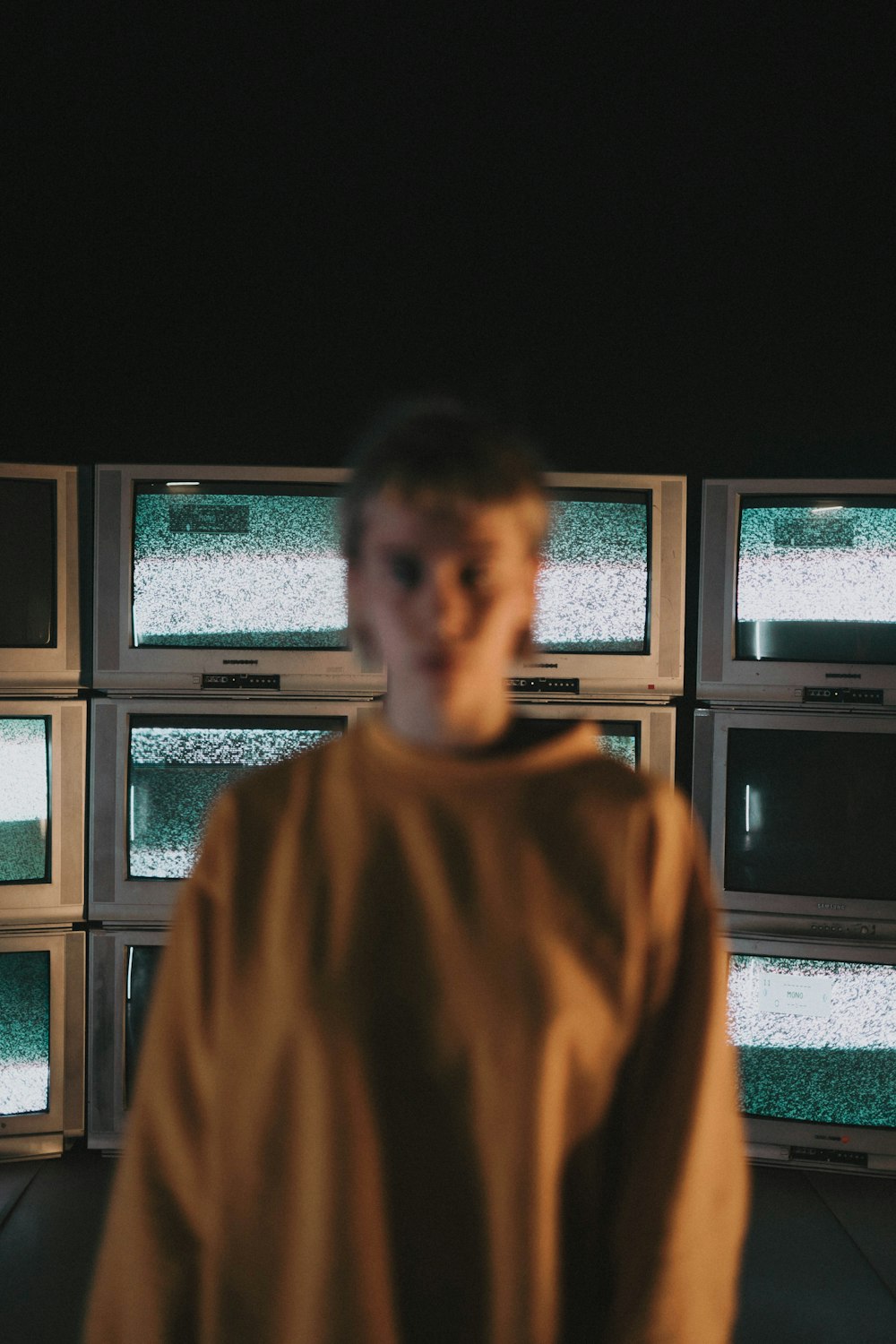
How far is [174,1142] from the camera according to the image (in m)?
0.64

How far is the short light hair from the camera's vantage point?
62 cm

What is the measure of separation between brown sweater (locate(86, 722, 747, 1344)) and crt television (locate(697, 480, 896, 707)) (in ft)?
4.89

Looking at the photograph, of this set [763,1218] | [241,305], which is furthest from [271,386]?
[763,1218]

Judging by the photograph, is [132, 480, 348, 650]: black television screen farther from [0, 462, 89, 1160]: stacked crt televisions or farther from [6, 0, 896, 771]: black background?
[6, 0, 896, 771]: black background

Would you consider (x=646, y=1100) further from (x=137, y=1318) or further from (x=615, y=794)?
(x=137, y=1318)

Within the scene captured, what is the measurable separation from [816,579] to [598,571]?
1.49 feet

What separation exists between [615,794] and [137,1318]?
18.9 inches

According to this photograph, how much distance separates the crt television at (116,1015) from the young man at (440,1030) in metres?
1.52

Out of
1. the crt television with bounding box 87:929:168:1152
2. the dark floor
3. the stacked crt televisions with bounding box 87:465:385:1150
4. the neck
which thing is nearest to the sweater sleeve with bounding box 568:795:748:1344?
the neck

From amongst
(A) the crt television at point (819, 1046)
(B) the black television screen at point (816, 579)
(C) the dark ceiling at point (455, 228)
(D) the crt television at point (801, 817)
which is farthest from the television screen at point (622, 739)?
(C) the dark ceiling at point (455, 228)

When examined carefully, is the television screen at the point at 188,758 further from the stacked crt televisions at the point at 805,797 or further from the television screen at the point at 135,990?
the stacked crt televisions at the point at 805,797

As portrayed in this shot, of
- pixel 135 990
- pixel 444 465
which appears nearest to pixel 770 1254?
pixel 135 990

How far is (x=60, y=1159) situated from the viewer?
2.18m

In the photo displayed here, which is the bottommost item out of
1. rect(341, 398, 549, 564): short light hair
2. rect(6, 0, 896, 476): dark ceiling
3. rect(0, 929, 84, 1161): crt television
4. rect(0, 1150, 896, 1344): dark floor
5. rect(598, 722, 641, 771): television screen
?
rect(0, 1150, 896, 1344): dark floor
